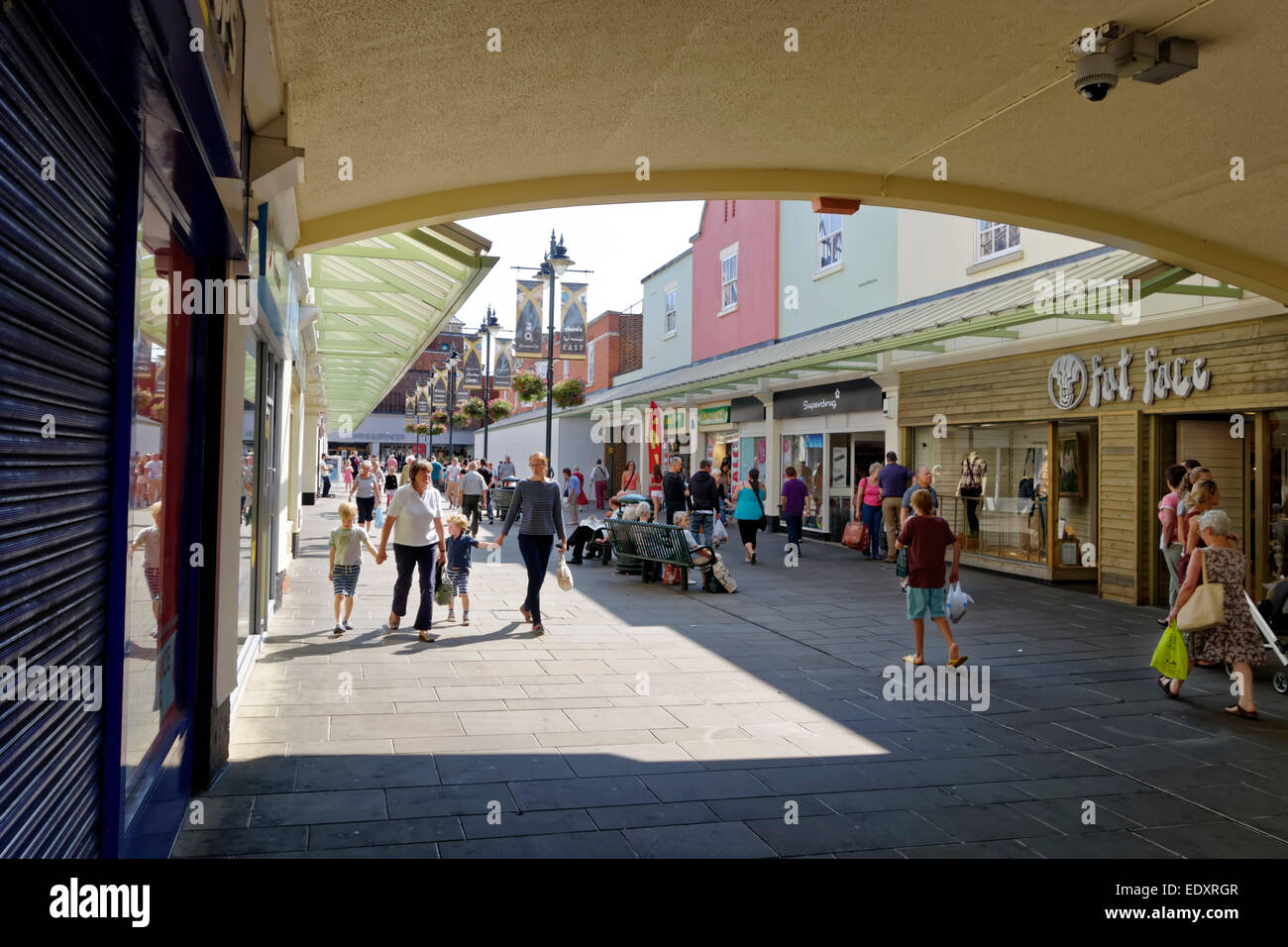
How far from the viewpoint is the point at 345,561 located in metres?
9.30

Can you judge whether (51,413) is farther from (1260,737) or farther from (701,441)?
(701,441)

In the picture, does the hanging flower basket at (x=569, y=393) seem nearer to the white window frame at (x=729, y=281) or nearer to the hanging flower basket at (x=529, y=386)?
the hanging flower basket at (x=529, y=386)

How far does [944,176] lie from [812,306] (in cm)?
1554

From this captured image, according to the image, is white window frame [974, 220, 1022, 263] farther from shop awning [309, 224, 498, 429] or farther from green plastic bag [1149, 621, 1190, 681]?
green plastic bag [1149, 621, 1190, 681]

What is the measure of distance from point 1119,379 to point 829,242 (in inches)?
390

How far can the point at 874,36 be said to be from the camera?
4801 millimetres

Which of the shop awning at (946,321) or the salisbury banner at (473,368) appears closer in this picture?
the shop awning at (946,321)

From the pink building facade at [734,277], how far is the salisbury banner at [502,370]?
5.89m

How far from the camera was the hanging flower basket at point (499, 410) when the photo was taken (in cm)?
5358

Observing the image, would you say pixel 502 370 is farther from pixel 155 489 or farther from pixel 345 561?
pixel 155 489

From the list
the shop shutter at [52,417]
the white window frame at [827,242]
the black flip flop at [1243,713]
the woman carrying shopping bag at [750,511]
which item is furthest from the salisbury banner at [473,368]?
the shop shutter at [52,417]

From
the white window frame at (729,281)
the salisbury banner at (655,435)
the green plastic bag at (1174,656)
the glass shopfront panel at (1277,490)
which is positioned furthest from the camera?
the white window frame at (729,281)

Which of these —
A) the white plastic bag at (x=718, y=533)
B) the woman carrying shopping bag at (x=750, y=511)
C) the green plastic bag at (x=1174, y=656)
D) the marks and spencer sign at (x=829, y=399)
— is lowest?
the green plastic bag at (x=1174, y=656)
